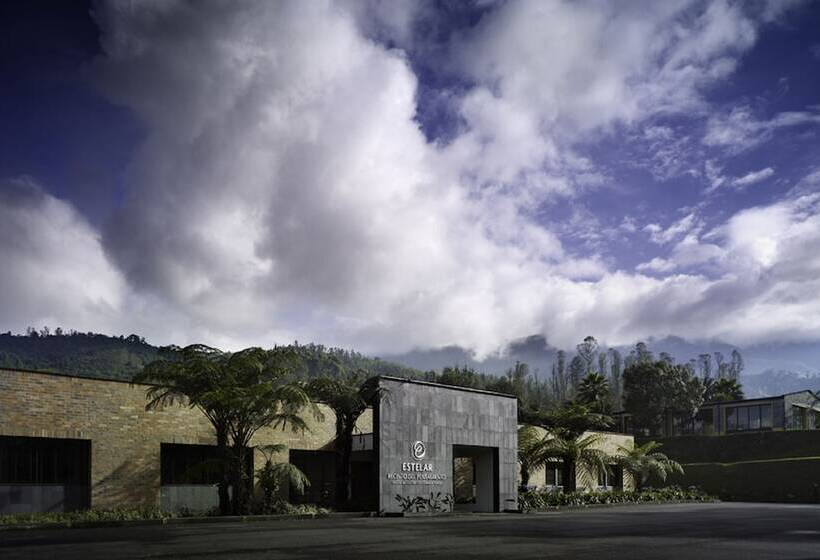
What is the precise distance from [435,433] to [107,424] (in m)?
12.2

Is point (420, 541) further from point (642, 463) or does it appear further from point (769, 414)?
point (769, 414)

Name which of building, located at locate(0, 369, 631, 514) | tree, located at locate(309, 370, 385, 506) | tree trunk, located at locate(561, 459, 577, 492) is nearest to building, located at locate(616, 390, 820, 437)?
tree trunk, located at locate(561, 459, 577, 492)

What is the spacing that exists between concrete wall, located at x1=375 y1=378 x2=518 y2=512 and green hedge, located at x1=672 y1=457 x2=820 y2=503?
25.4 meters

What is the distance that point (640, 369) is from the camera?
287ft

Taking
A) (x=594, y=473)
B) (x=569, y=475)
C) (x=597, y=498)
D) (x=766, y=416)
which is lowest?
(x=597, y=498)

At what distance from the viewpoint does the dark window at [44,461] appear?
73.8 feet

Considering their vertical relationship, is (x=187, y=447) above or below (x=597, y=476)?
above

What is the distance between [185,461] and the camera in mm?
26875

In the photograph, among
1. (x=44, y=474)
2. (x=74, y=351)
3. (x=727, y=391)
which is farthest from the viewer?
(x=74, y=351)

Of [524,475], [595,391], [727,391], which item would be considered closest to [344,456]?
[524,475]

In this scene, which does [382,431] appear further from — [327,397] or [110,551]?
[110,551]

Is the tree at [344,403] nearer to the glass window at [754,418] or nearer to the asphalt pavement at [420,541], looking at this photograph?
the asphalt pavement at [420,541]

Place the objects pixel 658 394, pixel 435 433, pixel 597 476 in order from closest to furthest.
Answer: pixel 435 433 < pixel 597 476 < pixel 658 394

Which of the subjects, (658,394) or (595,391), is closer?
(595,391)
